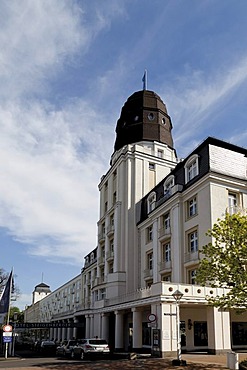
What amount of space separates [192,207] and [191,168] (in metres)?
3.19

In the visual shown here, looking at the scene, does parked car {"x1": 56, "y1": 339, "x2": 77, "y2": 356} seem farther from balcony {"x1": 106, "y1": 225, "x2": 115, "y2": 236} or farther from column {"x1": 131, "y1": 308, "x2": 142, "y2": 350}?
balcony {"x1": 106, "y1": 225, "x2": 115, "y2": 236}

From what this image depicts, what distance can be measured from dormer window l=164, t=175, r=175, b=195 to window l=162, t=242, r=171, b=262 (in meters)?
4.56

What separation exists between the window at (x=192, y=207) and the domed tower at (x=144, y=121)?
1626 centimetres

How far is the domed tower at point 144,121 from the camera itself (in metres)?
47.5

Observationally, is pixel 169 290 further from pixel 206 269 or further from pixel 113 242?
pixel 113 242

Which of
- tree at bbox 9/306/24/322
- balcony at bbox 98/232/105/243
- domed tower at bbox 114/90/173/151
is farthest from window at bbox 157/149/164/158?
tree at bbox 9/306/24/322

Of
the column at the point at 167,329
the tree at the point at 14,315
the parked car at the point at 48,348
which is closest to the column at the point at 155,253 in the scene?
the column at the point at 167,329

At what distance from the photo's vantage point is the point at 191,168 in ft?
107

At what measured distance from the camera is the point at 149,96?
49625 millimetres

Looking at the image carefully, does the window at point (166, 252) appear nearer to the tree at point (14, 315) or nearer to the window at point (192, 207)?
the window at point (192, 207)

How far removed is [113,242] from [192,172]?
584 inches

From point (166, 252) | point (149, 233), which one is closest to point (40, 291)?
point (149, 233)

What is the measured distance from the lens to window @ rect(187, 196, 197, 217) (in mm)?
31263

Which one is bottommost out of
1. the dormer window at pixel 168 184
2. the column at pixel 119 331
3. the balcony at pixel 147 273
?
the column at pixel 119 331
